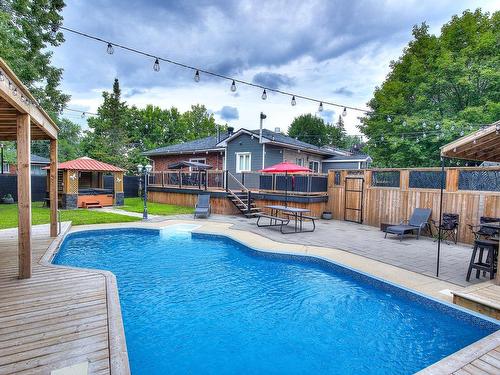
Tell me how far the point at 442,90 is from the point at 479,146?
1545 cm

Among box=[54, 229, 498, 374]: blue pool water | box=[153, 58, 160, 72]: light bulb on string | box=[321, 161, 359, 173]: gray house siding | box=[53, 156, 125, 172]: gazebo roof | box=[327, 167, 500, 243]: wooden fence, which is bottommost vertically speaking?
box=[54, 229, 498, 374]: blue pool water

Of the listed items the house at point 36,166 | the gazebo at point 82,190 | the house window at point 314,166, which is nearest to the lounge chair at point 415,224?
the house window at point 314,166

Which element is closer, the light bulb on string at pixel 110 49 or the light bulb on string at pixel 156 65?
the light bulb on string at pixel 110 49

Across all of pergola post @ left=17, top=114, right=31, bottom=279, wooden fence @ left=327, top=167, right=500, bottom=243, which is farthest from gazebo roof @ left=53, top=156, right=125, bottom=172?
wooden fence @ left=327, top=167, right=500, bottom=243

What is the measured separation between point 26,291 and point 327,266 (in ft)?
18.4

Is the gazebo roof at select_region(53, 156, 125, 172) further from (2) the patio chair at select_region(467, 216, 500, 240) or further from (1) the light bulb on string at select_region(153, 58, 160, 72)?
(2) the patio chair at select_region(467, 216, 500, 240)

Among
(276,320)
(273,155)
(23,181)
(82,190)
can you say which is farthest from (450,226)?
(82,190)

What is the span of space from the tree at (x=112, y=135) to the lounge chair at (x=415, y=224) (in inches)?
1001

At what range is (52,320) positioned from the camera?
11.0 feet

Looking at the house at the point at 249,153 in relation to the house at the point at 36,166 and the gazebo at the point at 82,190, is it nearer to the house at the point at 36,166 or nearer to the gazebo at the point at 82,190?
the gazebo at the point at 82,190

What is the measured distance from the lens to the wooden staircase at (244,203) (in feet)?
44.4

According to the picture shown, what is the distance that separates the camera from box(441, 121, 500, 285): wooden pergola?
15.8 ft

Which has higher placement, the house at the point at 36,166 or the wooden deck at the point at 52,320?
the house at the point at 36,166

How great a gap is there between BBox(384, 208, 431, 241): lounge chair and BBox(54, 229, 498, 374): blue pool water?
3667 mm
